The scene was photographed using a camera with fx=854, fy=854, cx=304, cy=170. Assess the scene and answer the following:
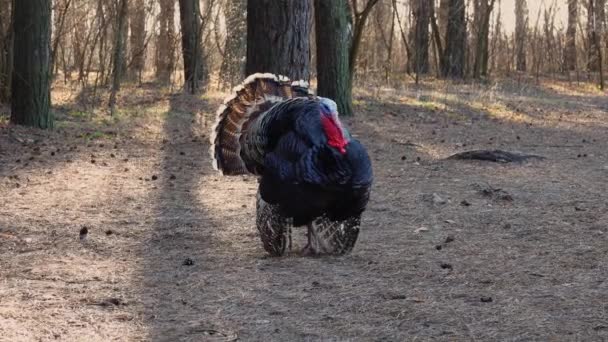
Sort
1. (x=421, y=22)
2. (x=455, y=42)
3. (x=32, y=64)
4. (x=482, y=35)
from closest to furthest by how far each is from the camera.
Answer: (x=32, y=64), (x=482, y=35), (x=421, y=22), (x=455, y=42)

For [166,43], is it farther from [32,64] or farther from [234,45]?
[32,64]

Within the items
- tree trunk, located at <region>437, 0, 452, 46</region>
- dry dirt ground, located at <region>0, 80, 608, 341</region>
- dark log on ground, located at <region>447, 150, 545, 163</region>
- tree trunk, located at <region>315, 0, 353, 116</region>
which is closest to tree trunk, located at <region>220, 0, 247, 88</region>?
tree trunk, located at <region>315, 0, 353, 116</region>

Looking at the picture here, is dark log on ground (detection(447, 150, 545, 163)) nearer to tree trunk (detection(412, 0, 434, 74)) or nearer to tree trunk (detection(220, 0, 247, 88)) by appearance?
tree trunk (detection(220, 0, 247, 88))

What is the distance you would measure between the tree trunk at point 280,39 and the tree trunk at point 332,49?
3.64 meters

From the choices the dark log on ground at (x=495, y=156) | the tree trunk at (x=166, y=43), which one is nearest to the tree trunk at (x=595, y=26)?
the tree trunk at (x=166, y=43)

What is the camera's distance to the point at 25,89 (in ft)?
36.4

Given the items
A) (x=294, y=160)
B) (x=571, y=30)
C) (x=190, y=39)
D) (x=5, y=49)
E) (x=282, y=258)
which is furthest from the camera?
(x=571, y=30)

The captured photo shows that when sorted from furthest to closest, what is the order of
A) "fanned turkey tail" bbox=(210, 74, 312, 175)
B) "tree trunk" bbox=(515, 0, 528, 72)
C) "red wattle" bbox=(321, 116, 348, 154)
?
"tree trunk" bbox=(515, 0, 528, 72), "fanned turkey tail" bbox=(210, 74, 312, 175), "red wattle" bbox=(321, 116, 348, 154)

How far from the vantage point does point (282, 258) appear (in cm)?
560

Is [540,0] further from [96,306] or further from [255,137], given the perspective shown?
[96,306]

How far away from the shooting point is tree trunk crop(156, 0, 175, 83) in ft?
58.9

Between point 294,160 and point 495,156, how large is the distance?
18.5 feet

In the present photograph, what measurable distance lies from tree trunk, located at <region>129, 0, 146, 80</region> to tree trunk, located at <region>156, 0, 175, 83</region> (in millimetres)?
413

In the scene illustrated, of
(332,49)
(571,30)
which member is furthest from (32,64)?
(571,30)
